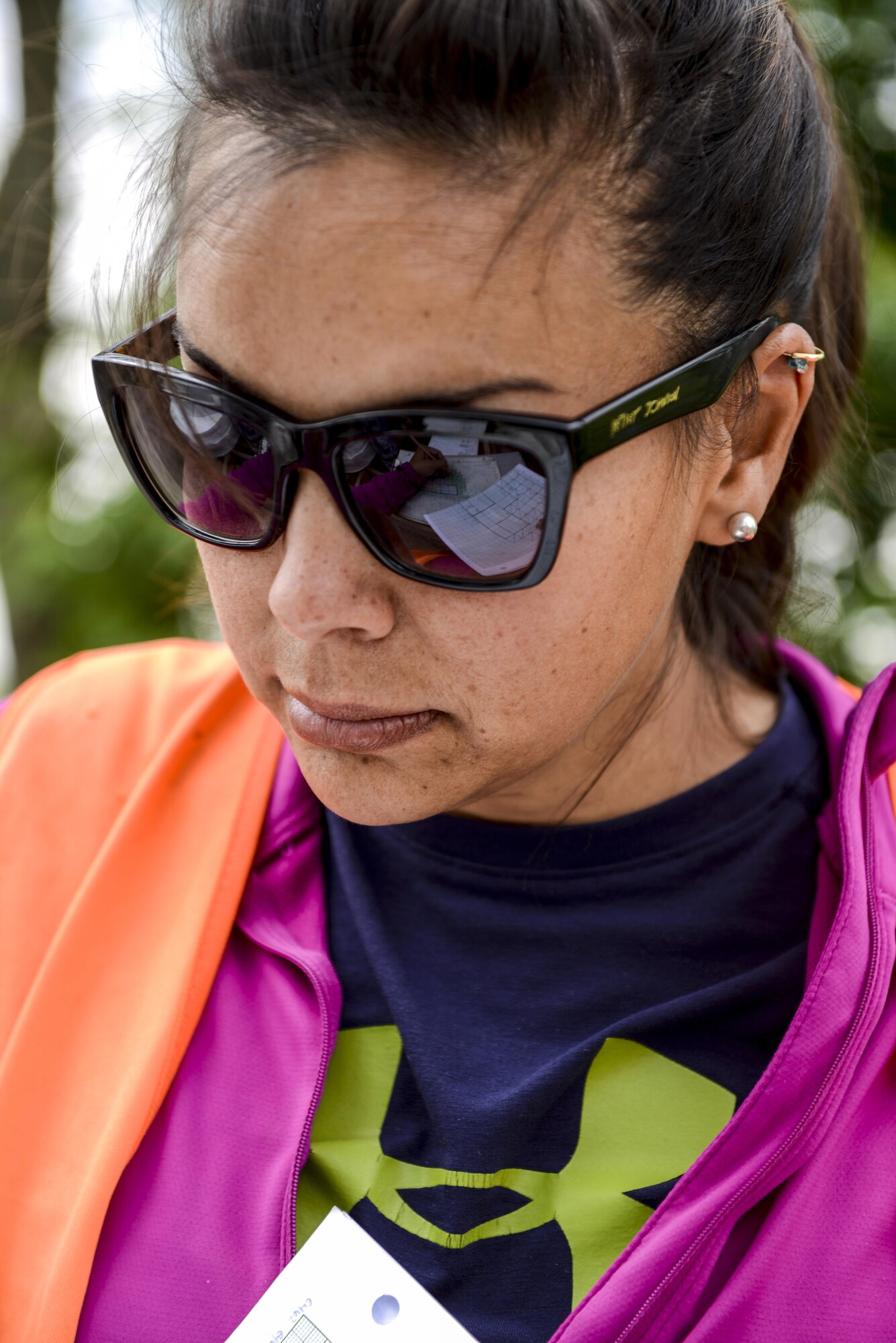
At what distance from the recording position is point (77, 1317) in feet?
4.23

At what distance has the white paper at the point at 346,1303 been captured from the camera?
3.94ft

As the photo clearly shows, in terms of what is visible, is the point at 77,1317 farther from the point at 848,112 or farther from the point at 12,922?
the point at 848,112

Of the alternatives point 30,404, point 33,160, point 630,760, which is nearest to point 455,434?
point 630,760

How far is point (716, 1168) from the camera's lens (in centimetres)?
126

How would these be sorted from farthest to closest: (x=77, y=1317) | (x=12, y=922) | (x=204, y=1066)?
1. (x=12, y=922)
2. (x=204, y=1066)
3. (x=77, y=1317)

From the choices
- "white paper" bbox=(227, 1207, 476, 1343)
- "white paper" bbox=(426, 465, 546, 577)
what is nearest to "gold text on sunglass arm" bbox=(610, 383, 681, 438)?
"white paper" bbox=(426, 465, 546, 577)

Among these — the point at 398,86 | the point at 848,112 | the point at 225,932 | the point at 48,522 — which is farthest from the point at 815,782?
the point at 48,522

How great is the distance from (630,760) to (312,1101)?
642mm

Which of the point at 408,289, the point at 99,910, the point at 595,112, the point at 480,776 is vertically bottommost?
the point at 99,910

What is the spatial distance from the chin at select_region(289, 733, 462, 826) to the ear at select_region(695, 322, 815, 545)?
519 millimetres

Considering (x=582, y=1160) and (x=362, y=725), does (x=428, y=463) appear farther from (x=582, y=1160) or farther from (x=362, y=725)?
(x=582, y=1160)

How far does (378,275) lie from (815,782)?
979 millimetres

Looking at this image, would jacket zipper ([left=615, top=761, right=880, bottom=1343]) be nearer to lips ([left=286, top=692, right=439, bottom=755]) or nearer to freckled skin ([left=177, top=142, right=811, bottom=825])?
freckled skin ([left=177, top=142, right=811, bottom=825])

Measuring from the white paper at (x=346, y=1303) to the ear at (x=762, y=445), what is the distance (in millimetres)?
990
